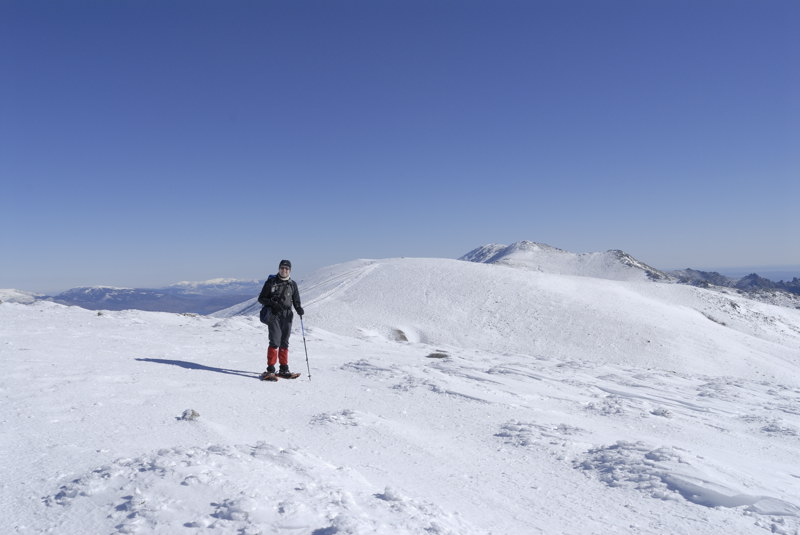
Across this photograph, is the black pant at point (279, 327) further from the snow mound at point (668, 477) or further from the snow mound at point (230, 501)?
the snow mound at point (668, 477)

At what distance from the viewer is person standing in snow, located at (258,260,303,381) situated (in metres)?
10.4

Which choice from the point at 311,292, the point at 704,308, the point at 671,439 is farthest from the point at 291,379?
the point at 704,308

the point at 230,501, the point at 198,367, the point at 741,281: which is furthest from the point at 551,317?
the point at 741,281

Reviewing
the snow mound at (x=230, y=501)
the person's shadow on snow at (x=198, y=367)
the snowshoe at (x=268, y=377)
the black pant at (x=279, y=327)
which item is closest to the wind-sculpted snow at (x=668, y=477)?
the snow mound at (x=230, y=501)

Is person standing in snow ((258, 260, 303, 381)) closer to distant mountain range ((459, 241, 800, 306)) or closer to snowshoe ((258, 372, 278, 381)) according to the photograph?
snowshoe ((258, 372, 278, 381))

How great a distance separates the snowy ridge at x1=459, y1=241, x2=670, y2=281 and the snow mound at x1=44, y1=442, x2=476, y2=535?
72478 millimetres

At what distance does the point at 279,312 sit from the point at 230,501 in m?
6.72

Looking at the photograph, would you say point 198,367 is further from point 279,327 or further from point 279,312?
point 279,312

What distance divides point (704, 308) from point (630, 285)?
647cm

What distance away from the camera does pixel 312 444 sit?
6.27m

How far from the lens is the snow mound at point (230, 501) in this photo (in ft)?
12.5

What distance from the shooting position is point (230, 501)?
407 centimetres

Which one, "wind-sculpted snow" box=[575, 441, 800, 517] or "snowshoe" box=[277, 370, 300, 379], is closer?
"wind-sculpted snow" box=[575, 441, 800, 517]

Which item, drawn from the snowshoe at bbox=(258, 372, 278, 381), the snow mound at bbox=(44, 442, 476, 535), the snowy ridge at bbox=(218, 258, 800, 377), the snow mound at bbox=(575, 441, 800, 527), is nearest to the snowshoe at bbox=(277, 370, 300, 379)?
the snowshoe at bbox=(258, 372, 278, 381)
